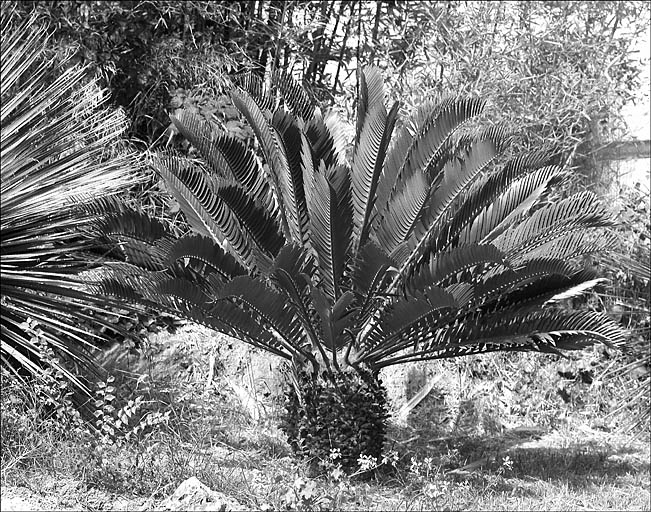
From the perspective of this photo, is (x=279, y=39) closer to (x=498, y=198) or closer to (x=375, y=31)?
(x=375, y=31)

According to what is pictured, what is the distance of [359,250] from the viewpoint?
15.1ft

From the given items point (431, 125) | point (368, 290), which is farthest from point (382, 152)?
point (368, 290)

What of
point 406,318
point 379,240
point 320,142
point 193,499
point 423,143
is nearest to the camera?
point 193,499

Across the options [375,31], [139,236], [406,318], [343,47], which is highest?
[375,31]

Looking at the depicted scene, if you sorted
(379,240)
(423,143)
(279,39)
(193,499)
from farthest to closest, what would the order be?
1. (279,39)
2. (423,143)
3. (379,240)
4. (193,499)

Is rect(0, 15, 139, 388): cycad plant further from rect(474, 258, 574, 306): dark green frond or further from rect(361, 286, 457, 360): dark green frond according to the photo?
rect(474, 258, 574, 306): dark green frond

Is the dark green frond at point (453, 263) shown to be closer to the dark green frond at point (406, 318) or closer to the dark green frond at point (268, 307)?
the dark green frond at point (406, 318)

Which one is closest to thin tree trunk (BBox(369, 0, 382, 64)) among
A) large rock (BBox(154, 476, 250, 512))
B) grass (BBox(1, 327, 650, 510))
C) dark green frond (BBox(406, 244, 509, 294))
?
grass (BBox(1, 327, 650, 510))

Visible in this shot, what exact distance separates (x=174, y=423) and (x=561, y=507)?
8.21 ft

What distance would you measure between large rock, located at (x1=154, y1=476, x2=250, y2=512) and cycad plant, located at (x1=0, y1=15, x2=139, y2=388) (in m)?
1.11

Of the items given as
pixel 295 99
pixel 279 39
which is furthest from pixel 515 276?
pixel 279 39

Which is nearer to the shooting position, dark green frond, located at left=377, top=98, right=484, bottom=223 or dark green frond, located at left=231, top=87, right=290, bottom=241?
dark green frond, located at left=377, top=98, right=484, bottom=223

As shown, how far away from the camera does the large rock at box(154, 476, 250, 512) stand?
12.8 ft

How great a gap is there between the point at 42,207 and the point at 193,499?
6.25ft
